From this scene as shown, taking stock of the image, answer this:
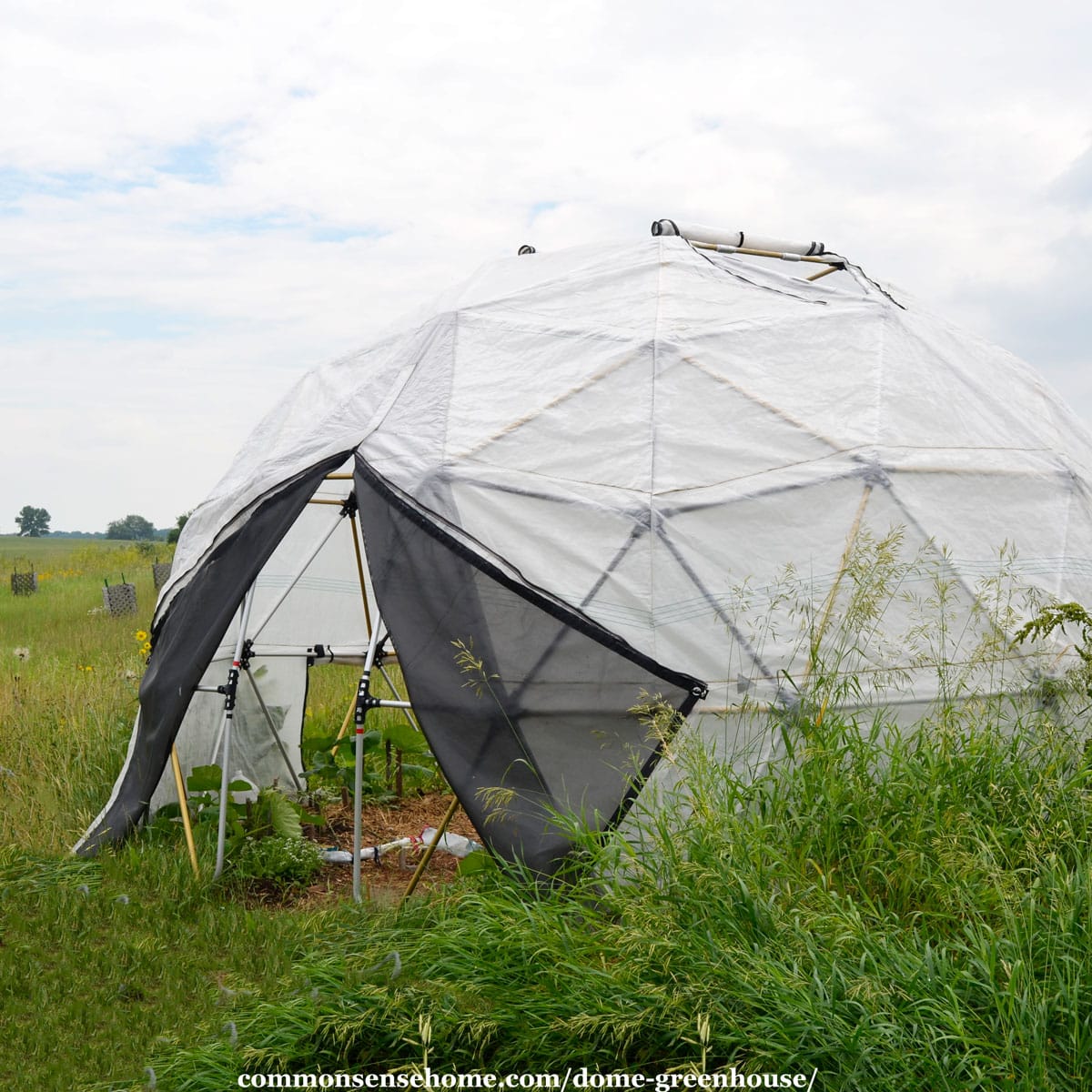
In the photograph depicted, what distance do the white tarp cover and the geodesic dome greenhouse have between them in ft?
0.04

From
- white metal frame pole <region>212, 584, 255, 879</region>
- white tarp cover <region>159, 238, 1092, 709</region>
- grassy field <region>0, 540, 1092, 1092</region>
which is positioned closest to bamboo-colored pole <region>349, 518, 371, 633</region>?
white tarp cover <region>159, 238, 1092, 709</region>

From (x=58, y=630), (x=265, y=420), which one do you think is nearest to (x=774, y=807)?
(x=265, y=420)

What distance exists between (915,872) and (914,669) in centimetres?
147

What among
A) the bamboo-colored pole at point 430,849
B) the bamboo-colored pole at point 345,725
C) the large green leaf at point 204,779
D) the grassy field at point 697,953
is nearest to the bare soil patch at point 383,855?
the bamboo-colored pole at point 430,849

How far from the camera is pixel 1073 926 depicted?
301cm

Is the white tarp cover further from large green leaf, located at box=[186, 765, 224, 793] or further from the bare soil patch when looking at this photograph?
the bare soil patch

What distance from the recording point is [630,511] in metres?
4.92

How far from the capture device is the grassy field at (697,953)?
2.77 meters

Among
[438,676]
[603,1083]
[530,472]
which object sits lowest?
[603,1083]

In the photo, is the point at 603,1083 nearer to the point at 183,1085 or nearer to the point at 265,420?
the point at 183,1085

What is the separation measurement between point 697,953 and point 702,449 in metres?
2.62

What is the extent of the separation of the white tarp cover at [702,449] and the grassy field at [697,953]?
704mm

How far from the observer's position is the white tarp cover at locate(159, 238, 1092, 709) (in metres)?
4.84

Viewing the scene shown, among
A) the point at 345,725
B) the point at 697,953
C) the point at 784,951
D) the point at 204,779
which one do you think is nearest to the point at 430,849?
the point at 204,779
